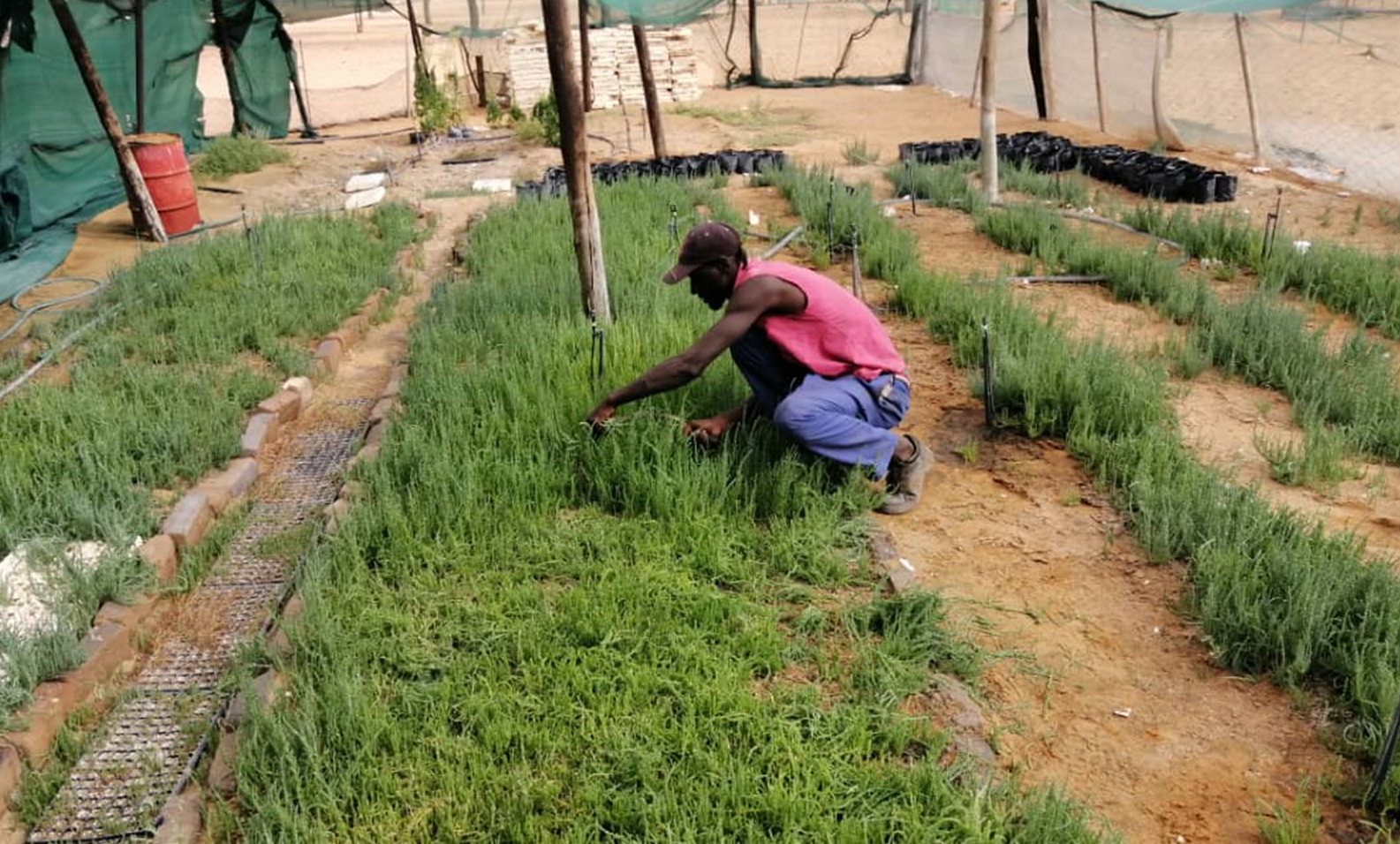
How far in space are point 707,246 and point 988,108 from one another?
18.8ft

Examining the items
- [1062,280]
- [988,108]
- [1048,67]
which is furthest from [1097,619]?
[1048,67]

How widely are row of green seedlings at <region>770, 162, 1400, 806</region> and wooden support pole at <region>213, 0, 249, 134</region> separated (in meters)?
11.2

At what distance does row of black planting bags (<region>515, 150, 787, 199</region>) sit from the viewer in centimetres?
930

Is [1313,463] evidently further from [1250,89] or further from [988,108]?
[1250,89]

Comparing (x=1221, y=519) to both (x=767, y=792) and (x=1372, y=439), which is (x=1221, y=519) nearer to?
(x=1372, y=439)

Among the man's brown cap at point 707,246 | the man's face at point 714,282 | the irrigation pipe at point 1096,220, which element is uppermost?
the man's brown cap at point 707,246

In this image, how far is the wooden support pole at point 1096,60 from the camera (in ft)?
37.5

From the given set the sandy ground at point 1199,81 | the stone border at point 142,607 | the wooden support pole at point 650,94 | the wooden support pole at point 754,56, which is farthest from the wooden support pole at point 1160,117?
the wooden support pole at point 754,56

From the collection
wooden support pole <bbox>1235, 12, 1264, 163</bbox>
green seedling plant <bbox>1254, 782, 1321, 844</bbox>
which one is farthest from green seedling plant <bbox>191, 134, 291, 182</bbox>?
green seedling plant <bbox>1254, 782, 1321, 844</bbox>

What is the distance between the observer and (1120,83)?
1136 centimetres

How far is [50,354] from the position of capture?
5.20 meters

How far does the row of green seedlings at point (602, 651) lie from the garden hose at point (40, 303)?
3.31 metres

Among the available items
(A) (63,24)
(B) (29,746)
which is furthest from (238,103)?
(B) (29,746)

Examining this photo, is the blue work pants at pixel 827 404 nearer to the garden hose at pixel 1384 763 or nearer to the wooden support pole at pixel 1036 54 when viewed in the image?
the garden hose at pixel 1384 763
